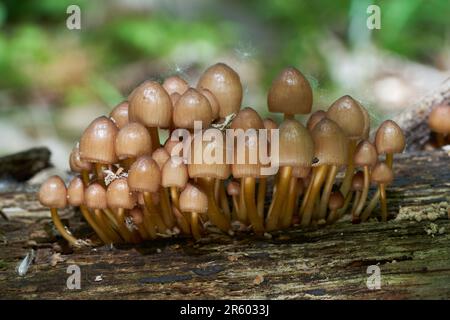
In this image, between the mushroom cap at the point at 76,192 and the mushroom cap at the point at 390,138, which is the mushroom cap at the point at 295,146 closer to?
the mushroom cap at the point at 390,138

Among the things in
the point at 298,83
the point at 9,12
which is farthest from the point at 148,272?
the point at 9,12

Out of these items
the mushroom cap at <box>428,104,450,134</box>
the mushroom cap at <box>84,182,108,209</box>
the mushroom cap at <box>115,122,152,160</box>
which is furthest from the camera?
the mushroom cap at <box>428,104,450,134</box>

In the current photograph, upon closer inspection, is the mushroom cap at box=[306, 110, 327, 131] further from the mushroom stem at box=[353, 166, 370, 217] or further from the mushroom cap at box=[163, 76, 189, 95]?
the mushroom cap at box=[163, 76, 189, 95]

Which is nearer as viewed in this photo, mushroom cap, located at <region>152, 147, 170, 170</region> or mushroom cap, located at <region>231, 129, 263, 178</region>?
mushroom cap, located at <region>231, 129, 263, 178</region>

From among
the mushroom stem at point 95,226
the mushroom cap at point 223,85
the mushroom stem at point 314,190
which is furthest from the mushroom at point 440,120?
the mushroom stem at point 95,226

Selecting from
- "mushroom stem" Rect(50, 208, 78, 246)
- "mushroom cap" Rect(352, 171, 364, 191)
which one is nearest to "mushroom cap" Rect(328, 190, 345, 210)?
"mushroom cap" Rect(352, 171, 364, 191)
